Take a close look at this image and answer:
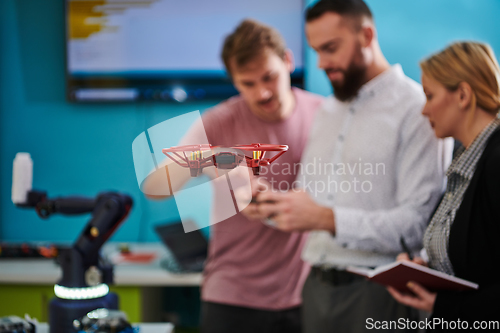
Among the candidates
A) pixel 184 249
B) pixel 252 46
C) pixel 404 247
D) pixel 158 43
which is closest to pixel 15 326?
pixel 252 46

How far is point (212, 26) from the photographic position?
1700 mm

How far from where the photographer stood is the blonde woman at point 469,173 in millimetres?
701

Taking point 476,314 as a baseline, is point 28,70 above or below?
above

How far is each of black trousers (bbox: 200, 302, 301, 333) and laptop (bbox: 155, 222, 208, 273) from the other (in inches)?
12.7

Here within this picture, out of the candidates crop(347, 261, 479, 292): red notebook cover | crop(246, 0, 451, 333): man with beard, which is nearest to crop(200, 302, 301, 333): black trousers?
crop(246, 0, 451, 333): man with beard

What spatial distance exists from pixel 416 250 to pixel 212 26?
1.20 m

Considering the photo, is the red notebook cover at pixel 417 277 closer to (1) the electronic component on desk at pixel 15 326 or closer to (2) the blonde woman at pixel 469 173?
(2) the blonde woman at pixel 469 173

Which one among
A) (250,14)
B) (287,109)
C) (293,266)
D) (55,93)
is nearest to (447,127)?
(287,109)

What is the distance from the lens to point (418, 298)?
2.63ft

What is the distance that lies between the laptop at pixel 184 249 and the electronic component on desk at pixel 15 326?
879 millimetres

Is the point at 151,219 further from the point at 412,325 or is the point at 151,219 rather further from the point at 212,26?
the point at 412,325

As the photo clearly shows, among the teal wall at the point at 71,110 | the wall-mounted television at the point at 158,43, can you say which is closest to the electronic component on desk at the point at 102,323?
the teal wall at the point at 71,110

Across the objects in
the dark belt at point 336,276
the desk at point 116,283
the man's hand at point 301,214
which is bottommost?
the desk at point 116,283

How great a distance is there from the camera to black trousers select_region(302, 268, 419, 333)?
0.91 meters
